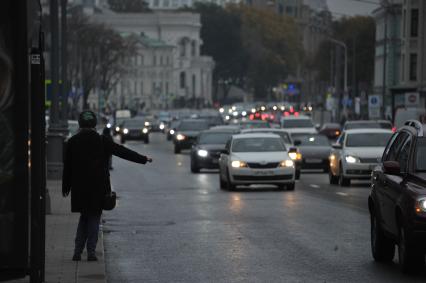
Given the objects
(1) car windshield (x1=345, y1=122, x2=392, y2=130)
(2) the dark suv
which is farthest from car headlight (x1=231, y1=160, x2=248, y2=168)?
(1) car windshield (x1=345, y1=122, x2=392, y2=130)

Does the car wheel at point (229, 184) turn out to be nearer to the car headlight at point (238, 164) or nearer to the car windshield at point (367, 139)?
the car headlight at point (238, 164)

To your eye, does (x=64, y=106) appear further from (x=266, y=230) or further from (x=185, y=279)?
(x=185, y=279)

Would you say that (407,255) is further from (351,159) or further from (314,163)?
(314,163)

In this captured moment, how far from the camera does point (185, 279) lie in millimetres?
15688

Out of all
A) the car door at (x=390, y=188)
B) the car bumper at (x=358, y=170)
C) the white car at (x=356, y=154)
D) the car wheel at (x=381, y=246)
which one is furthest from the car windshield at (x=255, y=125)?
the car door at (x=390, y=188)

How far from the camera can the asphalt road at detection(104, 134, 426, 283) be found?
16.3 meters

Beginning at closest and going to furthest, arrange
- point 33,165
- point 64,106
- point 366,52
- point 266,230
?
point 33,165 < point 266,230 < point 64,106 < point 366,52

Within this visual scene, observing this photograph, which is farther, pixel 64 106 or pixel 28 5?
pixel 64 106

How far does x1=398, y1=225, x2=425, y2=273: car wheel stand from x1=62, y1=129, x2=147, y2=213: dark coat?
3422 millimetres

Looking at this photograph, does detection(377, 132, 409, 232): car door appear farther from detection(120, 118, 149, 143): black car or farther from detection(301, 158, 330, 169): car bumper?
detection(120, 118, 149, 143): black car

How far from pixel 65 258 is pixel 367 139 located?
22.7 meters

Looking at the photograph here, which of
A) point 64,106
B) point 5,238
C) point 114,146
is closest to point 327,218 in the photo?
point 114,146

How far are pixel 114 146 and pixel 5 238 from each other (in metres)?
3.76

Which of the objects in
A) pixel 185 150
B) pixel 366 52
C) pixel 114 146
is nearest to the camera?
pixel 114 146
